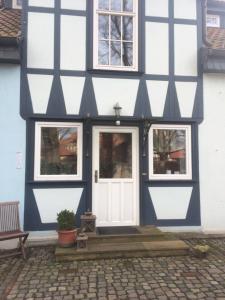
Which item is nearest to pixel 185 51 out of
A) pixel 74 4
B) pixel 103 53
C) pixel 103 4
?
pixel 103 53

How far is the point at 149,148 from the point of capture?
6.40 m

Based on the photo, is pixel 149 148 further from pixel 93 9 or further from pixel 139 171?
pixel 93 9

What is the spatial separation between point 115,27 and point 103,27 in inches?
10.1

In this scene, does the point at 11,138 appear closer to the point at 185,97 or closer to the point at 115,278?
the point at 115,278

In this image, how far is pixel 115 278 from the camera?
4227mm

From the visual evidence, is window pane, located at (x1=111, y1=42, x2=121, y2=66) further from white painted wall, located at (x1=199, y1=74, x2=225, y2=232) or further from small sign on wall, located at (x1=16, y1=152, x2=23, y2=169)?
small sign on wall, located at (x1=16, y1=152, x2=23, y2=169)

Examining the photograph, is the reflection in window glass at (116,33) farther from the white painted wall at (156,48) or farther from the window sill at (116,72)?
the white painted wall at (156,48)

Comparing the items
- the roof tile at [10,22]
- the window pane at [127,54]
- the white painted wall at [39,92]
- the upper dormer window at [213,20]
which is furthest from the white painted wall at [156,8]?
the upper dormer window at [213,20]

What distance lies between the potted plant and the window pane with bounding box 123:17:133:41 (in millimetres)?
3768

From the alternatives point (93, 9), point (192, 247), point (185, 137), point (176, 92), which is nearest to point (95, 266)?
point (192, 247)

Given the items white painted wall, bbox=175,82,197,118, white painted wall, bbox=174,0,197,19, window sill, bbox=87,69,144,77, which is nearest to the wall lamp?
window sill, bbox=87,69,144,77

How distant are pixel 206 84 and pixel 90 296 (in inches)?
189

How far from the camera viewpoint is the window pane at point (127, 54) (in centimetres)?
645

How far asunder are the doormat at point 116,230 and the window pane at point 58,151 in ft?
4.00
